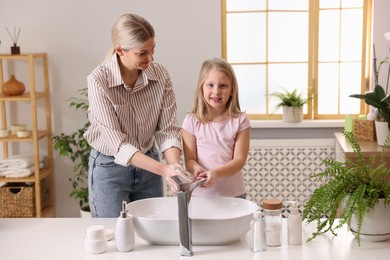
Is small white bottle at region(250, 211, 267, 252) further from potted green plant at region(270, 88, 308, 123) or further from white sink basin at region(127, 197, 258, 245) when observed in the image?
potted green plant at region(270, 88, 308, 123)

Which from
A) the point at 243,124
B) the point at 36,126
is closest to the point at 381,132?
the point at 243,124

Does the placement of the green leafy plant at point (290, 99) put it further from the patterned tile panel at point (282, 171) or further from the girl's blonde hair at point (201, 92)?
the girl's blonde hair at point (201, 92)

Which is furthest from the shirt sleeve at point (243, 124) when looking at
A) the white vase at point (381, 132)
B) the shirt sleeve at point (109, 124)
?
the white vase at point (381, 132)

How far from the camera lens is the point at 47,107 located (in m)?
4.12

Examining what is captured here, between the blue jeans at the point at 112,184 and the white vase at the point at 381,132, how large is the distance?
1626 mm

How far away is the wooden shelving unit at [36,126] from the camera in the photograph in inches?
153

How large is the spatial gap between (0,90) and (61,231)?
2359 mm

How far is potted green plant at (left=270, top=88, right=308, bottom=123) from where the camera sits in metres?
4.05

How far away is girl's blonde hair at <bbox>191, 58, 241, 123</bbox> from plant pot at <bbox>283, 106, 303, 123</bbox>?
62.8 inches

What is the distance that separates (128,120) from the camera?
2.32 m

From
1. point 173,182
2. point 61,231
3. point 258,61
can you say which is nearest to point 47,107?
point 258,61

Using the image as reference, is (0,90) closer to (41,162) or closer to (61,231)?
(41,162)

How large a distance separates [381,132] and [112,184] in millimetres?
1798

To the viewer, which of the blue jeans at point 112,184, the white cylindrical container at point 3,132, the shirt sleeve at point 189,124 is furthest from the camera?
the white cylindrical container at point 3,132
